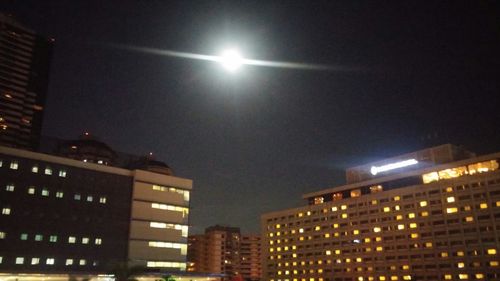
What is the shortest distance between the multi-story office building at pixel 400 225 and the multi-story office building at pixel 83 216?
65382 mm

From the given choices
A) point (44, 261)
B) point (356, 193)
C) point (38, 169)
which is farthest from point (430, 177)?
point (38, 169)

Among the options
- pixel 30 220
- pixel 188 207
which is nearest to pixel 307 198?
pixel 188 207

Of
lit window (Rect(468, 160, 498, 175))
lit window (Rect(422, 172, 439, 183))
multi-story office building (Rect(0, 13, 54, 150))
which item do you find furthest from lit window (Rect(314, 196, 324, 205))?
multi-story office building (Rect(0, 13, 54, 150))

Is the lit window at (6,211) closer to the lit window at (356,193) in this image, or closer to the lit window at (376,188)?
the lit window at (376,188)

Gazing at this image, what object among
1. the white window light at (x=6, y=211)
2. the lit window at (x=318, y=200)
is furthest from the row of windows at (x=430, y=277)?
the white window light at (x=6, y=211)

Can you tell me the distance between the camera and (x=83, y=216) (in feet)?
272

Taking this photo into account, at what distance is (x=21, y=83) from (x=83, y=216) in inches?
3149

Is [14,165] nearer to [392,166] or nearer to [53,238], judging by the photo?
[53,238]

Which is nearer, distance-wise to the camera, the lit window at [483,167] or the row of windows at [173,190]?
the row of windows at [173,190]

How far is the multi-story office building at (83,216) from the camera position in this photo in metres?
74.7

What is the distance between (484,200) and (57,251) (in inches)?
3993

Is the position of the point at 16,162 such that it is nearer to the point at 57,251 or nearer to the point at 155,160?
the point at 57,251

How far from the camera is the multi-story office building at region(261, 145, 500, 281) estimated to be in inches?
4572

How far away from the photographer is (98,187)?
8650 centimetres
